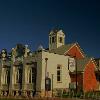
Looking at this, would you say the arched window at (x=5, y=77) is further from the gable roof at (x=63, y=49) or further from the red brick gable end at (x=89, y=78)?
the red brick gable end at (x=89, y=78)

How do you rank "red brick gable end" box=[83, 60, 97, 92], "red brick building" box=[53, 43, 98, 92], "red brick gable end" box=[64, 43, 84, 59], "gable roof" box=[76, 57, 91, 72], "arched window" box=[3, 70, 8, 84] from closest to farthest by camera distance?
1. "red brick building" box=[53, 43, 98, 92]
2. "red brick gable end" box=[83, 60, 97, 92]
3. "gable roof" box=[76, 57, 91, 72]
4. "arched window" box=[3, 70, 8, 84]
5. "red brick gable end" box=[64, 43, 84, 59]

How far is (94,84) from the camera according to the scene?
59.3m

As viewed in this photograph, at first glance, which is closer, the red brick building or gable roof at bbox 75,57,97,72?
the red brick building

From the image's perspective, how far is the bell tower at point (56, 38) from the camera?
67188 millimetres

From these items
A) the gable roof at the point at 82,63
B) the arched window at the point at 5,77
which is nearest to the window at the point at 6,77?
the arched window at the point at 5,77

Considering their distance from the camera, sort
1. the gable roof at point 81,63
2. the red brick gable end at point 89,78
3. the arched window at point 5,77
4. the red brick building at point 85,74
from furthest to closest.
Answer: the arched window at point 5,77 → the gable roof at point 81,63 → the red brick gable end at point 89,78 → the red brick building at point 85,74

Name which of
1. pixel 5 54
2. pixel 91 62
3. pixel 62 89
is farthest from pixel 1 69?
pixel 91 62

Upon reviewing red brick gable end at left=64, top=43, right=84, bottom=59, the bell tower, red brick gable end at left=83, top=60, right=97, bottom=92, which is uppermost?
the bell tower

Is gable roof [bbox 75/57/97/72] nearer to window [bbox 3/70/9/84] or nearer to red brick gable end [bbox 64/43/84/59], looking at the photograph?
red brick gable end [bbox 64/43/84/59]

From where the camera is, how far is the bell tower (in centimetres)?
6719

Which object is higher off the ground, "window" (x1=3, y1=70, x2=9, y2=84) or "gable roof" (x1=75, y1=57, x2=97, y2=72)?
"gable roof" (x1=75, y1=57, x2=97, y2=72)

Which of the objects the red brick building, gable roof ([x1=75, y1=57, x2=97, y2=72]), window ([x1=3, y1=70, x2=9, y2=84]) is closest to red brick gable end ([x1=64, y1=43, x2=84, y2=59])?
the red brick building

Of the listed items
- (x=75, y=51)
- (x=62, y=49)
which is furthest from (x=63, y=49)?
(x=75, y=51)

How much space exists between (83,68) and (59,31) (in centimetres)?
1336
